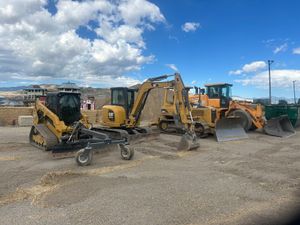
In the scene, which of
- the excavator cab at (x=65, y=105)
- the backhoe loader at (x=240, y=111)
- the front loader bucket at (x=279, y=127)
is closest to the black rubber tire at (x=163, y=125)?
the backhoe loader at (x=240, y=111)

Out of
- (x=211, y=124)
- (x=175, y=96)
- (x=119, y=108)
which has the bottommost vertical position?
(x=211, y=124)

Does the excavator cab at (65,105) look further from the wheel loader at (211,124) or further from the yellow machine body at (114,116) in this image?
the wheel loader at (211,124)

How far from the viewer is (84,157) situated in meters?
8.38

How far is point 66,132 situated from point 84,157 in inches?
88.4

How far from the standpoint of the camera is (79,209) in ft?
16.4

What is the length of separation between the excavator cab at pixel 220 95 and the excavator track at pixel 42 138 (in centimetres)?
940

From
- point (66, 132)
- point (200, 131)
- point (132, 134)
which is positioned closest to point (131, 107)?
point (132, 134)

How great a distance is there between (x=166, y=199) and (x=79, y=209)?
1453 mm

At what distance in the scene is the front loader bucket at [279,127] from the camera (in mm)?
15630

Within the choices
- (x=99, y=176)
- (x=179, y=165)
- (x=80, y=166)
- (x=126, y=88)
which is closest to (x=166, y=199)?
(x=99, y=176)

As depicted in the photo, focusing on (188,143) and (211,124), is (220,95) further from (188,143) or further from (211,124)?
(188,143)

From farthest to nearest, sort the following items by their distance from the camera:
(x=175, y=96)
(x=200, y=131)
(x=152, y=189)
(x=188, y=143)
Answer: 1. (x=200, y=131)
2. (x=175, y=96)
3. (x=188, y=143)
4. (x=152, y=189)

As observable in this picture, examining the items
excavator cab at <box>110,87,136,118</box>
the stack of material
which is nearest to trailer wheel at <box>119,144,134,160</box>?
excavator cab at <box>110,87,136,118</box>

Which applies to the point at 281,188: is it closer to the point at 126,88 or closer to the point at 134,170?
the point at 134,170
